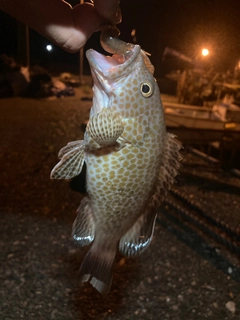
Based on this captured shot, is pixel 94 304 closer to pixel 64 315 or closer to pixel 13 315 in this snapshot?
pixel 64 315

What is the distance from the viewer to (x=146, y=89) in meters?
1.46

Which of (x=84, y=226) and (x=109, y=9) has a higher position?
(x=109, y=9)

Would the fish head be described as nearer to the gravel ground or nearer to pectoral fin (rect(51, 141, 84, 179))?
pectoral fin (rect(51, 141, 84, 179))

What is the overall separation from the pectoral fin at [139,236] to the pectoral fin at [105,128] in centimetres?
38

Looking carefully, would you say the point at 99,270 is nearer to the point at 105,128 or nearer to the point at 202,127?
the point at 105,128

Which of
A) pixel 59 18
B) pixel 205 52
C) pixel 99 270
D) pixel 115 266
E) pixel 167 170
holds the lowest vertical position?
pixel 115 266

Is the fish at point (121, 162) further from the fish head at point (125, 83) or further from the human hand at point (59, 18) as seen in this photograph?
the human hand at point (59, 18)

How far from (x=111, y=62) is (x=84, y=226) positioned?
687 millimetres

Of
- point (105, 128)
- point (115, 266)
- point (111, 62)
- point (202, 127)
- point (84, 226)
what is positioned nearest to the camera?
point (105, 128)

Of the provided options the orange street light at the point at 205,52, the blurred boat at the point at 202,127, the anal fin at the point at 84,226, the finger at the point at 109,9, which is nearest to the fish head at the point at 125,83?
the finger at the point at 109,9

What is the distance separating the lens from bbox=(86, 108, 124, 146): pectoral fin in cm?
128

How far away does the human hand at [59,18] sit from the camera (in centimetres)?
149

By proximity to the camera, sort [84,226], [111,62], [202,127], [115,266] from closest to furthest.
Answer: [111,62] < [84,226] < [115,266] < [202,127]

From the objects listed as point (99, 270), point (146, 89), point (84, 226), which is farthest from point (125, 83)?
point (99, 270)
